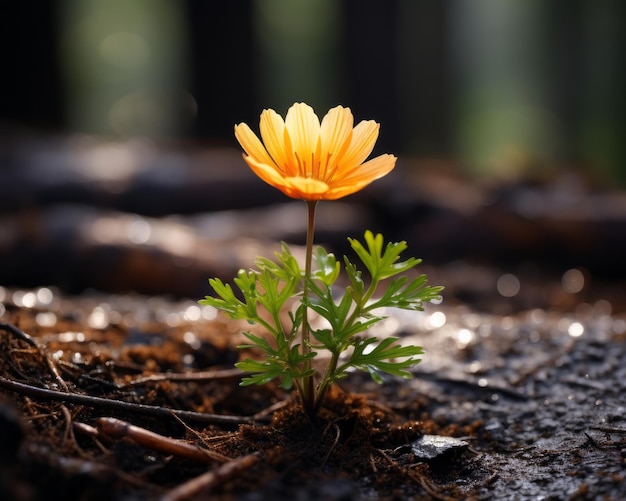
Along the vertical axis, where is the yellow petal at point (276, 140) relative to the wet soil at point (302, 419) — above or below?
above

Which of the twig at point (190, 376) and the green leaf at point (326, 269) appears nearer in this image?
the green leaf at point (326, 269)

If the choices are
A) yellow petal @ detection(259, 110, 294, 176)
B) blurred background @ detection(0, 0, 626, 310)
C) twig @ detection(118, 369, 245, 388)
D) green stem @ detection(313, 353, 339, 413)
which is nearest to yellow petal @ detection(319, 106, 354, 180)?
yellow petal @ detection(259, 110, 294, 176)

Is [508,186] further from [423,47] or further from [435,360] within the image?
[423,47]

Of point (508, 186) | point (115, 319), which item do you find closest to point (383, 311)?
point (115, 319)

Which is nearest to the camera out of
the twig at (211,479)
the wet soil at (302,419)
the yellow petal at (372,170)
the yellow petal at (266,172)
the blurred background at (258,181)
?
the twig at (211,479)

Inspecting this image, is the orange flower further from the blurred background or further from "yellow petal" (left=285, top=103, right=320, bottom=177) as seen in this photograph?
the blurred background

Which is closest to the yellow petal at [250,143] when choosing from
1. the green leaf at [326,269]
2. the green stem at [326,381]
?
the green leaf at [326,269]

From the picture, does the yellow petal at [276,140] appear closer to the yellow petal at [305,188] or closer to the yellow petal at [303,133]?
the yellow petal at [303,133]

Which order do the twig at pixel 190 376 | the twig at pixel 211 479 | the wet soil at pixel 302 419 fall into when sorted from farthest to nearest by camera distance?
1. the twig at pixel 190 376
2. the wet soil at pixel 302 419
3. the twig at pixel 211 479
